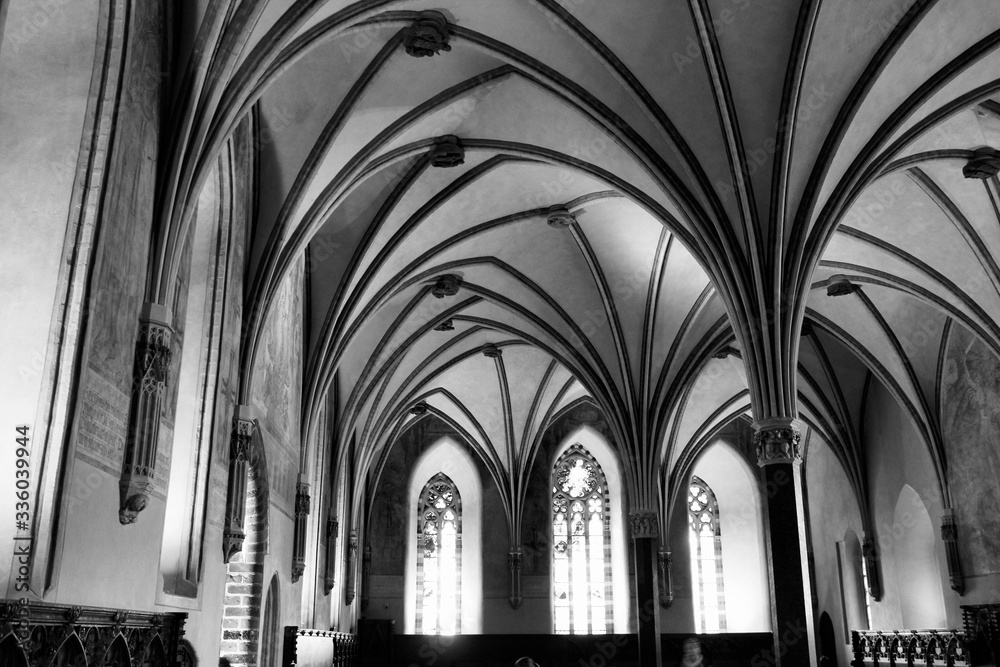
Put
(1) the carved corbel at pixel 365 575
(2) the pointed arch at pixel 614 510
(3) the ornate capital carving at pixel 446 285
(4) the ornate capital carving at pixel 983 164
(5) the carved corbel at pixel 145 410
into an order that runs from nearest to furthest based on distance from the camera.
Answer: (5) the carved corbel at pixel 145 410
(4) the ornate capital carving at pixel 983 164
(3) the ornate capital carving at pixel 446 285
(1) the carved corbel at pixel 365 575
(2) the pointed arch at pixel 614 510

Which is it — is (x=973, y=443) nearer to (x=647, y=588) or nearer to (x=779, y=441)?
(x=647, y=588)

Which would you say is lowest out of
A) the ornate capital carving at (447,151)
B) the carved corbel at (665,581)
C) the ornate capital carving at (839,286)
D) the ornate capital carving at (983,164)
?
the carved corbel at (665,581)

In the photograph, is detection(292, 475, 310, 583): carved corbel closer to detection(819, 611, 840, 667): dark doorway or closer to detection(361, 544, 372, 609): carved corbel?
detection(361, 544, 372, 609): carved corbel

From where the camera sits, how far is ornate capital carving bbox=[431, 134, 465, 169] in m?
15.8

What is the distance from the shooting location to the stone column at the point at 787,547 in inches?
482

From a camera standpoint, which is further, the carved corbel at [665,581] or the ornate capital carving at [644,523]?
the carved corbel at [665,581]

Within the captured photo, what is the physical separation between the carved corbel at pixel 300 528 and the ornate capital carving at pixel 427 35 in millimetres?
7954

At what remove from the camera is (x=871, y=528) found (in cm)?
2555

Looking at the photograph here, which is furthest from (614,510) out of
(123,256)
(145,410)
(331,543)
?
(123,256)

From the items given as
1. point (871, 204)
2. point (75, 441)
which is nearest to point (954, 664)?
point (871, 204)

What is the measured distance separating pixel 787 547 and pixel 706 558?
17828mm

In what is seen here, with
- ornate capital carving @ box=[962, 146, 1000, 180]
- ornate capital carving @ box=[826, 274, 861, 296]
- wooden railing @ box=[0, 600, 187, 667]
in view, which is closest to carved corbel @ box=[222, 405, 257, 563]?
wooden railing @ box=[0, 600, 187, 667]

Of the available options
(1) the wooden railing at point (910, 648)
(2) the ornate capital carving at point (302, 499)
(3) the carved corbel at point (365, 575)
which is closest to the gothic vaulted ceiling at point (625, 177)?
(2) the ornate capital carving at point (302, 499)

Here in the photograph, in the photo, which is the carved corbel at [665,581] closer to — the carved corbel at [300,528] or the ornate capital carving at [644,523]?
the ornate capital carving at [644,523]
